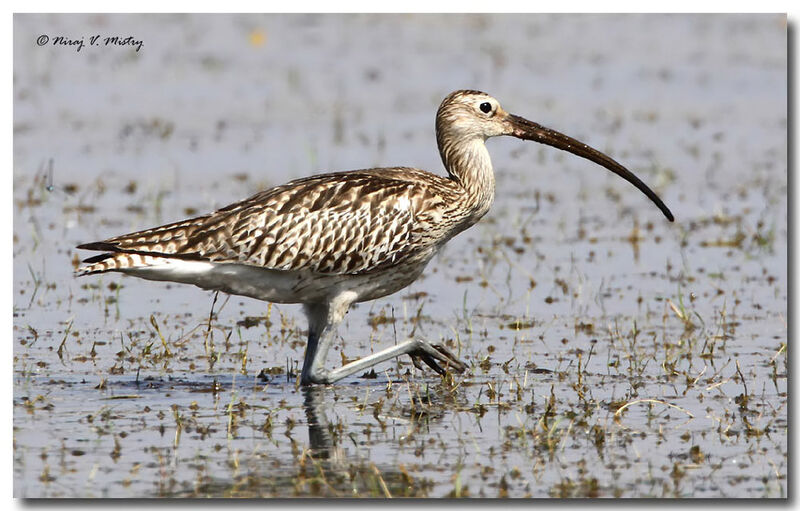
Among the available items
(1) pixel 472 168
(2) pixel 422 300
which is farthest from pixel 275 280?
(2) pixel 422 300

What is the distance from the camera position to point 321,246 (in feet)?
34.9

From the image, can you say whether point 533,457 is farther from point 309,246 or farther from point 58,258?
point 58,258

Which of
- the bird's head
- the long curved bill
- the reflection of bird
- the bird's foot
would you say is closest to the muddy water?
the bird's foot

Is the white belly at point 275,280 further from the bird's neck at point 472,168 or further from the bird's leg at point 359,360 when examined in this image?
the bird's neck at point 472,168

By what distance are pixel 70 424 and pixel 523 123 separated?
4.29 meters

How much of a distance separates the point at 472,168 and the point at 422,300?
8.22 feet

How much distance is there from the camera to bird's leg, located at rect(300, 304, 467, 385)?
10703mm

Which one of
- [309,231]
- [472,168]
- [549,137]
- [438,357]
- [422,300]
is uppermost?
[549,137]

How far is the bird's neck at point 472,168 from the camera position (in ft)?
36.9

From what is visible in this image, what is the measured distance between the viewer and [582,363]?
447 inches

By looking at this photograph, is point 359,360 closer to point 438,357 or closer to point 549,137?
point 438,357

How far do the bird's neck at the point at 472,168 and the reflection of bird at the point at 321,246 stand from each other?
0.09 ft
